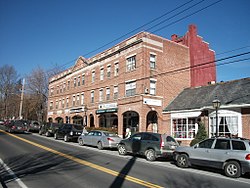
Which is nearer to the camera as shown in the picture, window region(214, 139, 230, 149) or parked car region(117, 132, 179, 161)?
window region(214, 139, 230, 149)

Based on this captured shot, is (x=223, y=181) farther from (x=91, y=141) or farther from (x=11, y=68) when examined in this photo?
(x=11, y=68)

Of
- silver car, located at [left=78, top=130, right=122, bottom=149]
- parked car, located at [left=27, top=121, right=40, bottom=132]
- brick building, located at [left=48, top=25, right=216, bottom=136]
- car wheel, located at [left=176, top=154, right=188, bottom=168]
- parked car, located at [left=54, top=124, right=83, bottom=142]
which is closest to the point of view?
car wheel, located at [left=176, top=154, right=188, bottom=168]

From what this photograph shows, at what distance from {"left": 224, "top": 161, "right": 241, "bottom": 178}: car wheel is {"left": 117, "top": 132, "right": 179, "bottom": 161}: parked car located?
13.2ft

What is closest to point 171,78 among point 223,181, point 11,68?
point 223,181

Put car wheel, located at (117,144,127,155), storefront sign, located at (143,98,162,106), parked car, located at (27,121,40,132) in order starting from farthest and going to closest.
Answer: parked car, located at (27,121,40,132)
storefront sign, located at (143,98,162,106)
car wheel, located at (117,144,127,155)

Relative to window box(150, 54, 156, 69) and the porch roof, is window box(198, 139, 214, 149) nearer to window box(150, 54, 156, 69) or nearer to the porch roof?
the porch roof

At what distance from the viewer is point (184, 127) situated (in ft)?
78.0

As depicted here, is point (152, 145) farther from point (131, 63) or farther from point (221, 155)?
point (131, 63)

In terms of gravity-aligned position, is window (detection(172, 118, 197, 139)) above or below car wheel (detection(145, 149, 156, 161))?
above

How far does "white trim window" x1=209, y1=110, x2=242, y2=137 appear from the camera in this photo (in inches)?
749

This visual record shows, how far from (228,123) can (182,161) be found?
8.90m

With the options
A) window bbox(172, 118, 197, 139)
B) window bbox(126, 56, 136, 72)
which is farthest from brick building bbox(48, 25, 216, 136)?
window bbox(172, 118, 197, 139)

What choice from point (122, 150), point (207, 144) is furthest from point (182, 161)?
point (122, 150)

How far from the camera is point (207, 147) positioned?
11.8 m
